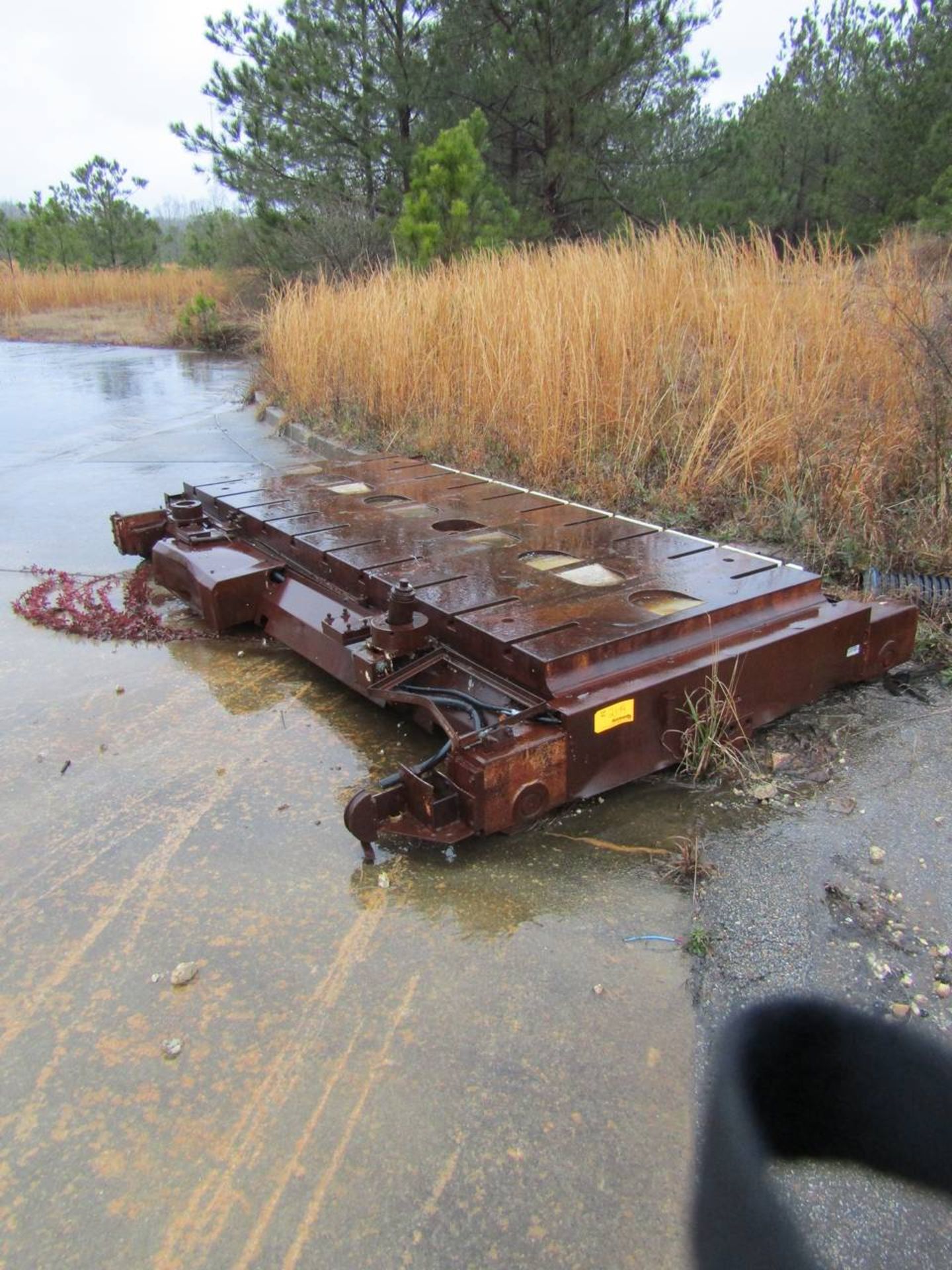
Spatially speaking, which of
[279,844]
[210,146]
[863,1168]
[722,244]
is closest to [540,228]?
[210,146]

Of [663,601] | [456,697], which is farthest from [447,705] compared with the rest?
[663,601]

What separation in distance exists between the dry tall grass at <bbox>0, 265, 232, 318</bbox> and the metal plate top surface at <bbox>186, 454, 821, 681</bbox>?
21.9 metres

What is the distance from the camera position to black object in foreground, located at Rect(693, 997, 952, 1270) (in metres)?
1.46

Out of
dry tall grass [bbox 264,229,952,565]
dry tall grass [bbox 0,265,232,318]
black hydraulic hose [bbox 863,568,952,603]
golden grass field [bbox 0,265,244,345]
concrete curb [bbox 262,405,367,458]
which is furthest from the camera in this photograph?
dry tall grass [bbox 0,265,232,318]

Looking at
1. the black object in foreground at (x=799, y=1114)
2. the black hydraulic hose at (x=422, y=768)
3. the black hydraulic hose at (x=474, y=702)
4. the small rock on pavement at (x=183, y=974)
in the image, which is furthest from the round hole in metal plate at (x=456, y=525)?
the black object in foreground at (x=799, y=1114)

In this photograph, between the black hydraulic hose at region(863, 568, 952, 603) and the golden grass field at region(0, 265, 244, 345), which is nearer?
the black hydraulic hose at region(863, 568, 952, 603)

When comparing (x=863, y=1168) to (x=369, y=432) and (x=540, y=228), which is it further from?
(x=540, y=228)

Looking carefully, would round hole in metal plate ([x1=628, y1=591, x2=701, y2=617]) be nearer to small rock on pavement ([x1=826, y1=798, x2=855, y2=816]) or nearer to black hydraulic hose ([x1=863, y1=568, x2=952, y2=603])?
small rock on pavement ([x1=826, y1=798, x2=855, y2=816])

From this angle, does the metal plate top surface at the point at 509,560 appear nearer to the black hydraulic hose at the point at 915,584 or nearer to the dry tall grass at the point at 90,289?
the black hydraulic hose at the point at 915,584

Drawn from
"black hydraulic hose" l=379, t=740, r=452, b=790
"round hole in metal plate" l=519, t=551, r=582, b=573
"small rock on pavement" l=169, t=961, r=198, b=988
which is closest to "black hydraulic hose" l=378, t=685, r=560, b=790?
"black hydraulic hose" l=379, t=740, r=452, b=790

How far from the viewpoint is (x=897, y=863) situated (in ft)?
7.61

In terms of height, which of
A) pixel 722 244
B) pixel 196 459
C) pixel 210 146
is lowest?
pixel 196 459

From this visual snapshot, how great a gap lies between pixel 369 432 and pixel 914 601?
481cm

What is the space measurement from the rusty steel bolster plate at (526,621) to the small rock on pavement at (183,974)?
1.71 ft
